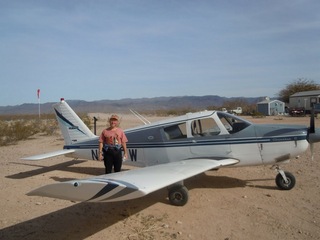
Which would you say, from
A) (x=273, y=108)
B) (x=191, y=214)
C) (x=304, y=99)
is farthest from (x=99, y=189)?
(x=273, y=108)

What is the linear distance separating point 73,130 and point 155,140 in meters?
3.19

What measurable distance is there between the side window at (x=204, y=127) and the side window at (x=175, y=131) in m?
0.27

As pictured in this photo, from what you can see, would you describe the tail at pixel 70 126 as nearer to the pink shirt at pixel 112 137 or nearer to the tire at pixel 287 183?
the pink shirt at pixel 112 137

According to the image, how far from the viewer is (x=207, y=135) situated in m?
7.28

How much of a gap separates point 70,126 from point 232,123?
5038mm

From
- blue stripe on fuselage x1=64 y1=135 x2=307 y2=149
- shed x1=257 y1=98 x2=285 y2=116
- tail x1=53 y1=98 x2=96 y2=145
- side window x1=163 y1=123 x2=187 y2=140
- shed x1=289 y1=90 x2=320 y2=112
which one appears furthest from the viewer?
shed x1=257 y1=98 x2=285 y2=116

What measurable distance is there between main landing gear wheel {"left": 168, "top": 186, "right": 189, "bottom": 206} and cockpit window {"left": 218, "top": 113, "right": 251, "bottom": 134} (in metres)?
1.96

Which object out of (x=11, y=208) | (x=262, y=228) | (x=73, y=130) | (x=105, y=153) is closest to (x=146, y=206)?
(x=105, y=153)

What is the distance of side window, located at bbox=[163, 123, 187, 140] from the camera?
7.49 metres

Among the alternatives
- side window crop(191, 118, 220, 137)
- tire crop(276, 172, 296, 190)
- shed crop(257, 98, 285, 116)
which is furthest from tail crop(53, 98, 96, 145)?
shed crop(257, 98, 285, 116)

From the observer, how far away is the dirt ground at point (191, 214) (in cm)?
491

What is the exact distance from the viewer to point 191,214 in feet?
18.9

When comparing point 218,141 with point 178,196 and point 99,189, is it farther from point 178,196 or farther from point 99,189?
point 99,189

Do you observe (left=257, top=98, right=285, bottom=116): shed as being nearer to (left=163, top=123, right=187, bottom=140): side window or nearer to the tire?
the tire
